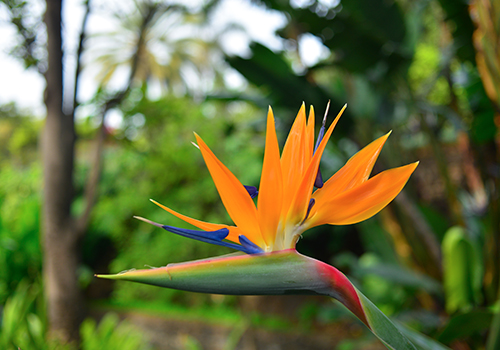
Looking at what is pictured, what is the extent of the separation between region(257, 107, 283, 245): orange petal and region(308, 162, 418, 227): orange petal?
6 cm

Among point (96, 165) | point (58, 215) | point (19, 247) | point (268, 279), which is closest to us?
point (268, 279)

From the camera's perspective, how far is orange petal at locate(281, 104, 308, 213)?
0.38 metres

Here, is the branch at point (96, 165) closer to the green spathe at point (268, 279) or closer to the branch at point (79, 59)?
the branch at point (79, 59)

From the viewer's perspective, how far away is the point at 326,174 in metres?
2.14

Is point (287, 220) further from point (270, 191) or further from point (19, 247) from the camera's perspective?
point (19, 247)

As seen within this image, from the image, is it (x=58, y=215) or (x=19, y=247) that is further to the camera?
(x=19, y=247)

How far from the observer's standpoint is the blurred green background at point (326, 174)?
1488 millimetres

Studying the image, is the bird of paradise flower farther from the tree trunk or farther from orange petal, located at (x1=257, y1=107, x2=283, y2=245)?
the tree trunk

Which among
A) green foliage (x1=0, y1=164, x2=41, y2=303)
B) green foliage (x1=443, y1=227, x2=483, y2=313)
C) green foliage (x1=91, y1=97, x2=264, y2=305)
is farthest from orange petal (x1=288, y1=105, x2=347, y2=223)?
green foliage (x1=0, y1=164, x2=41, y2=303)

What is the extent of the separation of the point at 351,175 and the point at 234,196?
0.13m

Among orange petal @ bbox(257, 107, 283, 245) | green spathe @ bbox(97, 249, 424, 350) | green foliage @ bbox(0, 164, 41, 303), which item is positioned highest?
orange petal @ bbox(257, 107, 283, 245)

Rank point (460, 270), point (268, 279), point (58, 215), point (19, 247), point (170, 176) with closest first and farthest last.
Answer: point (268, 279) < point (460, 270) < point (58, 215) < point (170, 176) < point (19, 247)

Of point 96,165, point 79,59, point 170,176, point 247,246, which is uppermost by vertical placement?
point 247,246

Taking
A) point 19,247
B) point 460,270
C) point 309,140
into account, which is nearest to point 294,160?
point 309,140
